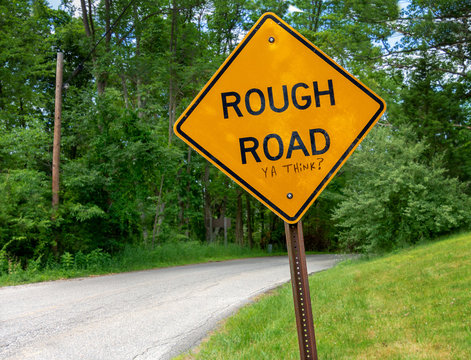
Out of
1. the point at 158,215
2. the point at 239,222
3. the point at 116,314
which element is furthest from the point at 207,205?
the point at 116,314

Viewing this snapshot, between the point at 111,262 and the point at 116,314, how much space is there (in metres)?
7.51

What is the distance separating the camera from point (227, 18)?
24.3 metres

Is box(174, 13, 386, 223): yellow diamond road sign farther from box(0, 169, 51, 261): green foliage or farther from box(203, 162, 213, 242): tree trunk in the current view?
box(203, 162, 213, 242): tree trunk

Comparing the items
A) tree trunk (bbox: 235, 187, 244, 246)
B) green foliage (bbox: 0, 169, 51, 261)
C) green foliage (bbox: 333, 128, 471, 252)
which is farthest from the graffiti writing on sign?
tree trunk (bbox: 235, 187, 244, 246)

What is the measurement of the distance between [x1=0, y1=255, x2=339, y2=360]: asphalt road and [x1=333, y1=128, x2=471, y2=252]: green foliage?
18.1 feet

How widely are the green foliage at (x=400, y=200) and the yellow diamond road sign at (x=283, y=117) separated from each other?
12.3 m

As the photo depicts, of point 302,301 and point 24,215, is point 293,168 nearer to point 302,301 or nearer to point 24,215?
point 302,301

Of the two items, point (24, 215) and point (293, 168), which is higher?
point (24, 215)

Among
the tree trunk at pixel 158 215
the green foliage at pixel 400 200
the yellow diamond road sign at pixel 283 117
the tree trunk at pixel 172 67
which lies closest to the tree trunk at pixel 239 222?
the tree trunk at pixel 172 67

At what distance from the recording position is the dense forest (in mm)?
11188

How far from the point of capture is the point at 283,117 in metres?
2.59

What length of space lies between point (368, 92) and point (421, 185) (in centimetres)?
1266

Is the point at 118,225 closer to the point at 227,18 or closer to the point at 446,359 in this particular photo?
the point at 446,359

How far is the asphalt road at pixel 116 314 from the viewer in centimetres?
504
